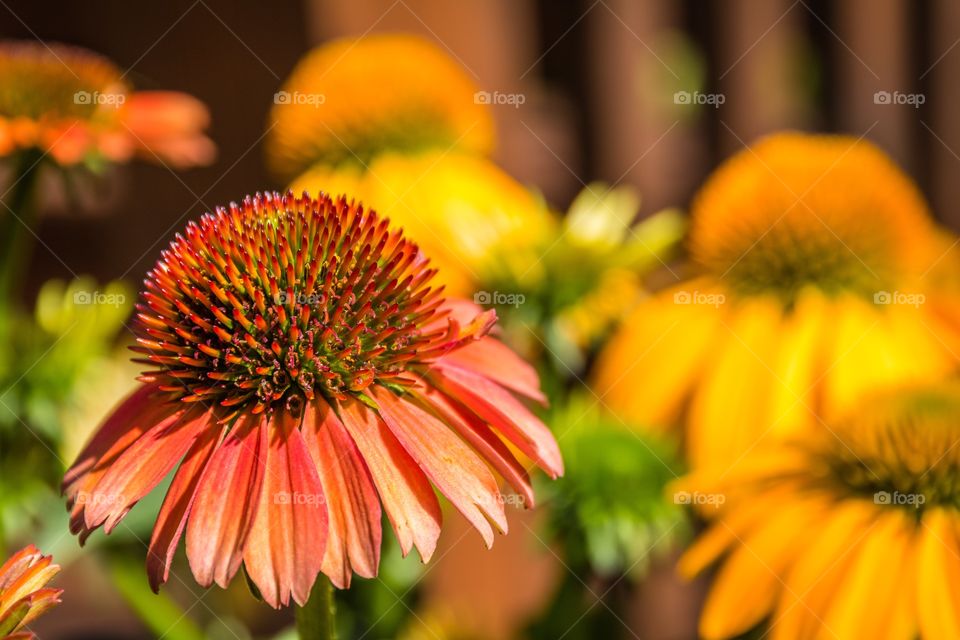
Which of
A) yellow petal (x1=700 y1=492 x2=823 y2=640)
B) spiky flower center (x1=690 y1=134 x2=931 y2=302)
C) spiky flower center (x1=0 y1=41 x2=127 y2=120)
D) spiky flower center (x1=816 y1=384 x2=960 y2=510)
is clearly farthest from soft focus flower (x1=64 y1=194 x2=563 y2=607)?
spiky flower center (x1=690 y1=134 x2=931 y2=302)

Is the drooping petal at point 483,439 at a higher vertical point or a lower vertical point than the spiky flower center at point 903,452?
higher

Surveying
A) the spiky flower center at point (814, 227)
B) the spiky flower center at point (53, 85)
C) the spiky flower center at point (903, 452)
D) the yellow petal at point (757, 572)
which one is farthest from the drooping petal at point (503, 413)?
the spiky flower center at point (814, 227)

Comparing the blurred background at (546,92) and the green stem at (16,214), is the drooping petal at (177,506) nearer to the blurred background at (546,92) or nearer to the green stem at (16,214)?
the green stem at (16,214)

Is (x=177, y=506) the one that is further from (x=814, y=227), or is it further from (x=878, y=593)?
(x=814, y=227)

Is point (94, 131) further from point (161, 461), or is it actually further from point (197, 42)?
point (197, 42)

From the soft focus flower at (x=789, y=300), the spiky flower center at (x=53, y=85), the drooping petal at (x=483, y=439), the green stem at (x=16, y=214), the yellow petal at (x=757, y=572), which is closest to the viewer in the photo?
the drooping petal at (x=483, y=439)

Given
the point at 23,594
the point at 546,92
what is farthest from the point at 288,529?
the point at 546,92

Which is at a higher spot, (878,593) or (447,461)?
(447,461)
